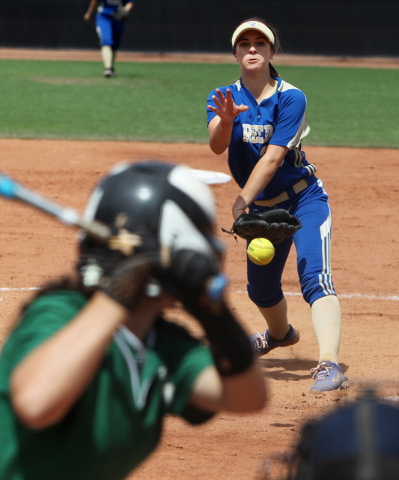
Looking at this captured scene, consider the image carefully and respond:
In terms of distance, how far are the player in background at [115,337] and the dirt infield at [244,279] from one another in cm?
40

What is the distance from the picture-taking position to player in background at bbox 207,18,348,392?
4004 millimetres

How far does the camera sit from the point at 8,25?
27406 millimetres

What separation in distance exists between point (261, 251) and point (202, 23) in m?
25.2

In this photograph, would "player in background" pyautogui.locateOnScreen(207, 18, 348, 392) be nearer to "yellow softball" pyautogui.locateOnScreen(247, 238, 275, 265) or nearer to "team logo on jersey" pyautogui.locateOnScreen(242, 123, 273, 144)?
"team logo on jersey" pyautogui.locateOnScreen(242, 123, 273, 144)

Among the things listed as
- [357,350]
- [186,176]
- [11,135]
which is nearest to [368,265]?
[357,350]

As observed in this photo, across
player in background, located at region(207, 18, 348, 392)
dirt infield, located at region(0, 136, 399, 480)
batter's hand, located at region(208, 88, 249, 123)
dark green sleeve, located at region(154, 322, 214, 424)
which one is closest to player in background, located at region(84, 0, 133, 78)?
dirt infield, located at region(0, 136, 399, 480)

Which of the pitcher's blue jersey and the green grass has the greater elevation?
the pitcher's blue jersey

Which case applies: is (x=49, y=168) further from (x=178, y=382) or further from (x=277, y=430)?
(x=178, y=382)

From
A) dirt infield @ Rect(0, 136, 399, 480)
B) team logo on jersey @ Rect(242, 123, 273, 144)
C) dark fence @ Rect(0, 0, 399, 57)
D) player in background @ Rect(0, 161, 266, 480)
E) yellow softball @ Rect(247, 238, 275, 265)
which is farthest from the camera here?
dark fence @ Rect(0, 0, 399, 57)

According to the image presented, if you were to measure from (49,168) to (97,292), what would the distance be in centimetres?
818

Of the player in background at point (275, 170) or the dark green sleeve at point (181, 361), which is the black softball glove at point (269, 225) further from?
the dark green sleeve at point (181, 361)

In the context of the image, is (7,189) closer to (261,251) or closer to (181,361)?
(181,361)

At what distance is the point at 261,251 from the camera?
13.3 feet

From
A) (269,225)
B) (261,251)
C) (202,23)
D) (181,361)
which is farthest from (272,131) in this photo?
(202,23)
